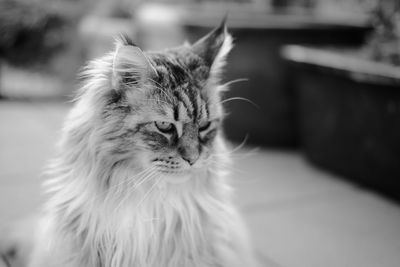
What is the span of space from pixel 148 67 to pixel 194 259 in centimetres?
67

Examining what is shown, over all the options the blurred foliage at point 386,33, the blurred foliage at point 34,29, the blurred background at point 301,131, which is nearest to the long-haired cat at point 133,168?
the blurred background at point 301,131

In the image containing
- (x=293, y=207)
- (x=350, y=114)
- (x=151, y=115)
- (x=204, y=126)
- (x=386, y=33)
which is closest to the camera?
(x=151, y=115)

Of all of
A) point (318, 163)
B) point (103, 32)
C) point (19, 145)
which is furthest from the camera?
point (103, 32)

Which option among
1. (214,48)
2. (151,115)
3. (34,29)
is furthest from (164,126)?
(34,29)

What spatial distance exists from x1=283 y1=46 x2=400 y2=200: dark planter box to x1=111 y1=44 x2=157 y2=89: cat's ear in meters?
1.47

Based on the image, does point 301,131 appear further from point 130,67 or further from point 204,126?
point 130,67

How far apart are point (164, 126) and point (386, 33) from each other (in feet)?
6.63

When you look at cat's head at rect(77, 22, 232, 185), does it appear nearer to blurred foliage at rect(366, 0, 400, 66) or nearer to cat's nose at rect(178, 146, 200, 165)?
cat's nose at rect(178, 146, 200, 165)

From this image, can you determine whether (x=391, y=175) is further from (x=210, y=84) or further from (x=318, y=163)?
(x=210, y=84)

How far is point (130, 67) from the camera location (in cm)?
143

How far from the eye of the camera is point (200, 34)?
10.8 ft

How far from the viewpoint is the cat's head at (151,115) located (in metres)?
1.41

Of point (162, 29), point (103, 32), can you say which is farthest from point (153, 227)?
point (103, 32)

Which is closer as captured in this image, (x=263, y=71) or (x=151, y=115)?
(x=151, y=115)
